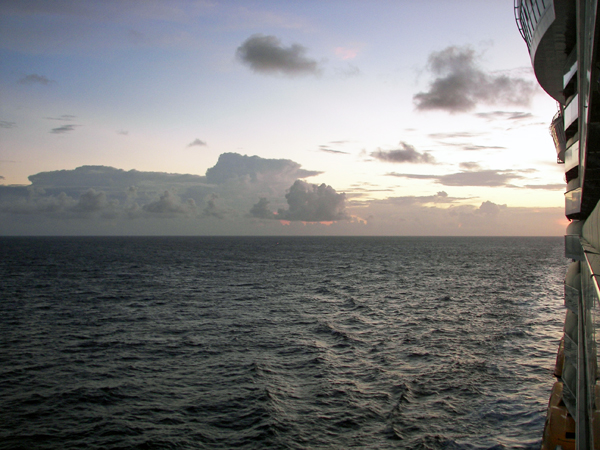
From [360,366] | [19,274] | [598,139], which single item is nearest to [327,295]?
[360,366]

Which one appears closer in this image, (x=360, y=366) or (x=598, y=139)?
(x=598, y=139)

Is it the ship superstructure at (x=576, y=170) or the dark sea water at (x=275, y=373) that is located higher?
the ship superstructure at (x=576, y=170)

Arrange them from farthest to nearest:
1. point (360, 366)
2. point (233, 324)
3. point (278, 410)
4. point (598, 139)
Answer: point (233, 324) < point (360, 366) < point (278, 410) < point (598, 139)

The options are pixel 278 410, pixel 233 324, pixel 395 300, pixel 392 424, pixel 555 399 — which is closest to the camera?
pixel 555 399

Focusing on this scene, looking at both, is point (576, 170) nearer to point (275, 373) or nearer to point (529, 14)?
point (529, 14)

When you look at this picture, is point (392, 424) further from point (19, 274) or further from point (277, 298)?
point (19, 274)

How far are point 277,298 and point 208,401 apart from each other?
3333 cm

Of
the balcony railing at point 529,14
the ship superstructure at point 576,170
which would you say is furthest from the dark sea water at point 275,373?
the balcony railing at point 529,14

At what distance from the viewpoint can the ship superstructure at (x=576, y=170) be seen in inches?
347

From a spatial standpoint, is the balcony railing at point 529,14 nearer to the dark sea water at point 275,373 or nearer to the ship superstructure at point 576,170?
the ship superstructure at point 576,170

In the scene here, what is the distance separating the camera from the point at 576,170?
18453mm

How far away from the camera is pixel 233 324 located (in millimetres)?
37438

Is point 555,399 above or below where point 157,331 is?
above

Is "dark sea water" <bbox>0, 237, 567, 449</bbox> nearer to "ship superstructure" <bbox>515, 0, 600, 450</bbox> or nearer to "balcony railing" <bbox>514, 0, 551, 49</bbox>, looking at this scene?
"ship superstructure" <bbox>515, 0, 600, 450</bbox>
